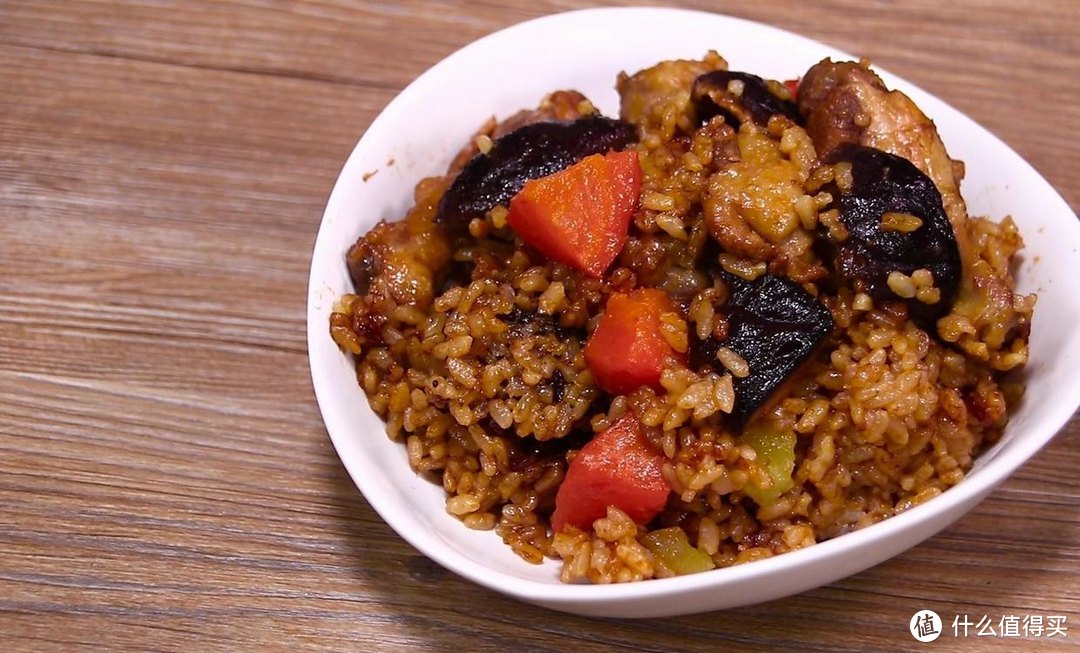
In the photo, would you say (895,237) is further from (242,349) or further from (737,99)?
(242,349)

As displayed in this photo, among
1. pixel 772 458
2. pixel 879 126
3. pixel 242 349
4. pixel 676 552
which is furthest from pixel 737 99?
pixel 242 349

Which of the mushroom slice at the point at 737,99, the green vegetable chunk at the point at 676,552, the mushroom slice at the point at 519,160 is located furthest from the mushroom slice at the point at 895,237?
the green vegetable chunk at the point at 676,552

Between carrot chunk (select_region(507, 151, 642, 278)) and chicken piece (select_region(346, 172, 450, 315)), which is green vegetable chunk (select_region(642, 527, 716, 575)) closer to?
carrot chunk (select_region(507, 151, 642, 278))

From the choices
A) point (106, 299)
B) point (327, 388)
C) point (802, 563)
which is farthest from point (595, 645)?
point (106, 299)

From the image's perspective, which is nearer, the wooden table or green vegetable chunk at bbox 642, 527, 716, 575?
green vegetable chunk at bbox 642, 527, 716, 575

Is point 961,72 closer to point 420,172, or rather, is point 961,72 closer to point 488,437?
point 420,172

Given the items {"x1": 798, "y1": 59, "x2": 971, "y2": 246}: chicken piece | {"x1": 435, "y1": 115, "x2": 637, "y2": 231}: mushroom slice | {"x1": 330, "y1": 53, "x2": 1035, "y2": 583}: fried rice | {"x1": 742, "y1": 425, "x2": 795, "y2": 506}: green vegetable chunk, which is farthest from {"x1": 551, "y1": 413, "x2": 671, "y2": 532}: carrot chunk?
{"x1": 798, "y1": 59, "x2": 971, "y2": 246}: chicken piece

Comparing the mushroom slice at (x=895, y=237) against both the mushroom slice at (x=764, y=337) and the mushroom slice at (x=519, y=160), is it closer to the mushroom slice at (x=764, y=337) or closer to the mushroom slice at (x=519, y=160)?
the mushroom slice at (x=764, y=337)
